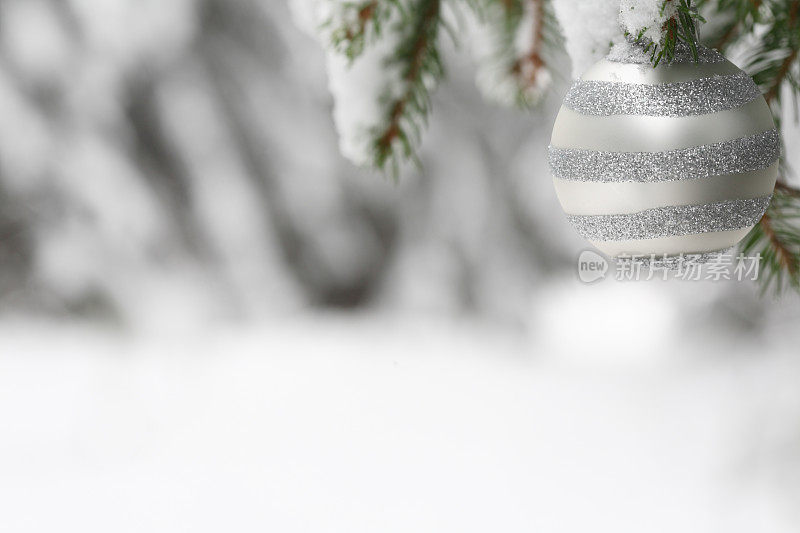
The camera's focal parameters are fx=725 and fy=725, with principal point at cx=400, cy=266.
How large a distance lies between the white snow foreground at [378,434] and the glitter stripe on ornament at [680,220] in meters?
0.59

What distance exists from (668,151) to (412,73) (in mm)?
208

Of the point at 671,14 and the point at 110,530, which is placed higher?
the point at 671,14

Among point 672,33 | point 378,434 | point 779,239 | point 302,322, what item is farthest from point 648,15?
point 302,322

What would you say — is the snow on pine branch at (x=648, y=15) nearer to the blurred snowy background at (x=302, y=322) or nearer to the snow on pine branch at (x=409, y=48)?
the snow on pine branch at (x=409, y=48)

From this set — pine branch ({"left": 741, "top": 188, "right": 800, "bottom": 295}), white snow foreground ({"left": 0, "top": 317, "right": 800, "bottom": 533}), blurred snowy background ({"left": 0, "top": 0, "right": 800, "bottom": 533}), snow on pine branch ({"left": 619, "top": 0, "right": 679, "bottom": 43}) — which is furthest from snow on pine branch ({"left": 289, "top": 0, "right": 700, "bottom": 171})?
white snow foreground ({"left": 0, "top": 317, "right": 800, "bottom": 533})

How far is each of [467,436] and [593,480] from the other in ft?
0.55

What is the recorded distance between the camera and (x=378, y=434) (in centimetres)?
95

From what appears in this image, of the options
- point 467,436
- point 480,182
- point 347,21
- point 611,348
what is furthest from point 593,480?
point 347,21

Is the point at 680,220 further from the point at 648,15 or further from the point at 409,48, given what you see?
the point at 409,48

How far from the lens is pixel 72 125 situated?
3.36ft

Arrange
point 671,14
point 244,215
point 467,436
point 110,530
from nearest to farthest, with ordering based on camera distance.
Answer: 1. point 671,14
2. point 110,530
3. point 467,436
4. point 244,215

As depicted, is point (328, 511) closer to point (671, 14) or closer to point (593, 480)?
point (593, 480)

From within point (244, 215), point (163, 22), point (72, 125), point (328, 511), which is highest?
point (163, 22)

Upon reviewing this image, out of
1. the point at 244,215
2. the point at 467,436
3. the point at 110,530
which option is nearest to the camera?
the point at 110,530
